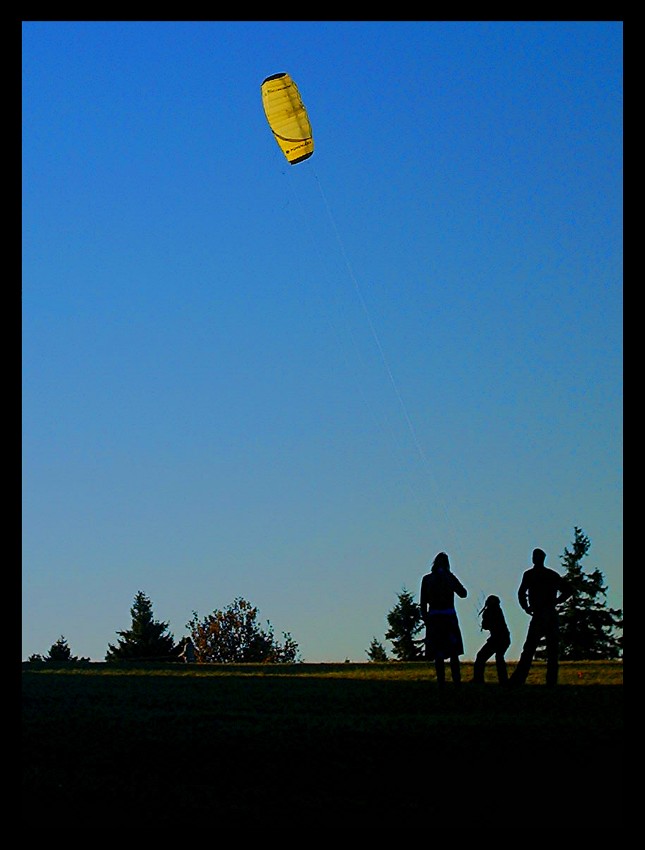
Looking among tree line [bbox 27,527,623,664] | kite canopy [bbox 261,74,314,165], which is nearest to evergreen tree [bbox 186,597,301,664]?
tree line [bbox 27,527,623,664]

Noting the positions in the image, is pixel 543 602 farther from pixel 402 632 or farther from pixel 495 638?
pixel 402 632

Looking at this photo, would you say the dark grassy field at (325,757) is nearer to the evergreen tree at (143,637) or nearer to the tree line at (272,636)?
the tree line at (272,636)

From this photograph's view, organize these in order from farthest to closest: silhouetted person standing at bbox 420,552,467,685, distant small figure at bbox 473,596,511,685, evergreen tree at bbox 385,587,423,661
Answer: evergreen tree at bbox 385,587,423,661
distant small figure at bbox 473,596,511,685
silhouetted person standing at bbox 420,552,467,685

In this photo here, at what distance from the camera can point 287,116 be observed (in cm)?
4069

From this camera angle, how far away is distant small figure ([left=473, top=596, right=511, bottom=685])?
77.2 feet

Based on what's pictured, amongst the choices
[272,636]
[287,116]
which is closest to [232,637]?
[272,636]

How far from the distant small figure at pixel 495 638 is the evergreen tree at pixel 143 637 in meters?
73.3

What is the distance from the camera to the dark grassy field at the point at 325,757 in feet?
46.4

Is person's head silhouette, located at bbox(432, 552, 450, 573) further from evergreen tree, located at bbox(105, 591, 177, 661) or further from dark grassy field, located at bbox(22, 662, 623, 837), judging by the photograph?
evergreen tree, located at bbox(105, 591, 177, 661)

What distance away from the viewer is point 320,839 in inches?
522

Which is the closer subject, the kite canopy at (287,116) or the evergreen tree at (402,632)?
the kite canopy at (287,116)

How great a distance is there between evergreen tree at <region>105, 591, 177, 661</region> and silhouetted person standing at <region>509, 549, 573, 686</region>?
2918 inches

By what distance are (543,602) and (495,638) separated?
3.58 ft

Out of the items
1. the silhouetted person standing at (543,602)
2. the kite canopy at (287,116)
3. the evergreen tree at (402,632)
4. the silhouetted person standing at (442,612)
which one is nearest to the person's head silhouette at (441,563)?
the silhouetted person standing at (442,612)
